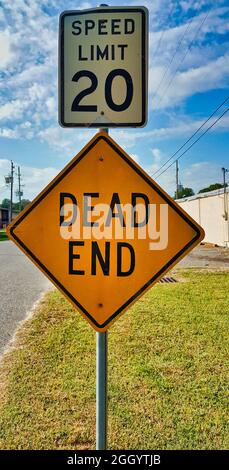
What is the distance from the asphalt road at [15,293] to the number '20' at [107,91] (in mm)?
3125

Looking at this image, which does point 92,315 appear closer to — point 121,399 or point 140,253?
point 140,253

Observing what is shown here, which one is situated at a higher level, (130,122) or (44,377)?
(130,122)

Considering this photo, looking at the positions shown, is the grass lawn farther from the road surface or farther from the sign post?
the sign post

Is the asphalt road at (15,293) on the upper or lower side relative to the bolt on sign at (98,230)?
lower

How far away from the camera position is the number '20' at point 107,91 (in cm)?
195

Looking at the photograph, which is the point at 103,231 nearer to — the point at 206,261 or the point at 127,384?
the point at 127,384

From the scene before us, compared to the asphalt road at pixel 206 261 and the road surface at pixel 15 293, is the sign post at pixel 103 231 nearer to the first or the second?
the road surface at pixel 15 293

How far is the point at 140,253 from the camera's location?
1.82 metres

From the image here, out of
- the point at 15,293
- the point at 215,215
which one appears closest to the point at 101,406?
the point at 15,293

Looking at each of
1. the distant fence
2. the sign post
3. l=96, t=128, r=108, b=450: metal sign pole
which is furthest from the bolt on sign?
the distant fence

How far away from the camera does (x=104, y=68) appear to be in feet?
6.45

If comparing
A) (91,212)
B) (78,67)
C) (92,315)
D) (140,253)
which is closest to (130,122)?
(78,67)

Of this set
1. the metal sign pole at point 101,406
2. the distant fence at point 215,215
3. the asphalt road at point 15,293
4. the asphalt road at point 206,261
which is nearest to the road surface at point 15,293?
the asphalt road at point 15,293
